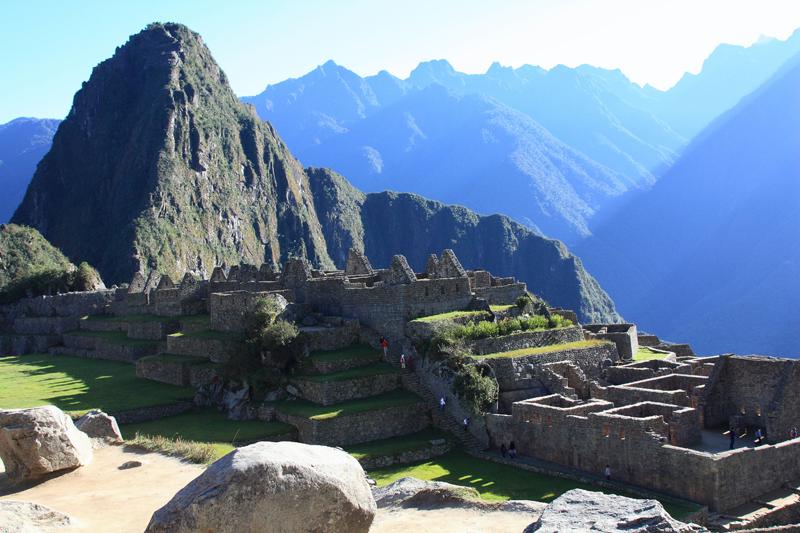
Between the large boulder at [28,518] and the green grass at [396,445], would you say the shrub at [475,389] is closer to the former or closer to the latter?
the green grass at [396,445]

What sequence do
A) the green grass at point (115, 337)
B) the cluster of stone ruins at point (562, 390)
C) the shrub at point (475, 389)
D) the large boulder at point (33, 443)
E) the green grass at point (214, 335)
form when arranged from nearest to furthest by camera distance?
the large boulder at point (33, 443), the cluster of stone ruins at point (562, 390), the shrub at point (475, 389), the green grass at point (214, 335), the green grass at point (115, 337)

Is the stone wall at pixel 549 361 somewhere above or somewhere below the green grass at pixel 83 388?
above

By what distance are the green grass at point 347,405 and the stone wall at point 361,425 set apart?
5.3 inches

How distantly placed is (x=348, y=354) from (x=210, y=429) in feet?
17.9

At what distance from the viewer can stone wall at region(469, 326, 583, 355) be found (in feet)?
88.7

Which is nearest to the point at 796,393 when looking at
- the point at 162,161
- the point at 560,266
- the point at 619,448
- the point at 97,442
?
the point at 619,448

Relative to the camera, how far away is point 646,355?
34688 millimetres

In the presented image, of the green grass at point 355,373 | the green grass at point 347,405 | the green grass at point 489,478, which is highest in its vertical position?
the green grass at point 355,373

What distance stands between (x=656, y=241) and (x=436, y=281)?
14179 centimetres

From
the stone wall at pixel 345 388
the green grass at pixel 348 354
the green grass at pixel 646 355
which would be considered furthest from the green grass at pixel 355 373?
the green grass at pixel 646 355

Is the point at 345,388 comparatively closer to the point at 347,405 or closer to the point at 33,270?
the point at 347,405

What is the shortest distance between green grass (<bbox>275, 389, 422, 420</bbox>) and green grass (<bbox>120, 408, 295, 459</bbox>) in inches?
26.6

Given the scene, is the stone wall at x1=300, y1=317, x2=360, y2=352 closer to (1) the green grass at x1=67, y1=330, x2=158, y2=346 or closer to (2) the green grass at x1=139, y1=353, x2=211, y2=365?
(2) the green grass at x1=139, y1=353, x2=211, y2=365

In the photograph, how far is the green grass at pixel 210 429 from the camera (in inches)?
939
